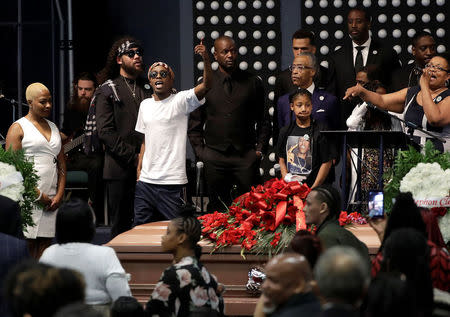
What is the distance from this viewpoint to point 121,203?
299 inches

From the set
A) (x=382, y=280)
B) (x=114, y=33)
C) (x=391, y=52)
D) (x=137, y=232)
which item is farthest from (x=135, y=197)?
(x=382, y=280)

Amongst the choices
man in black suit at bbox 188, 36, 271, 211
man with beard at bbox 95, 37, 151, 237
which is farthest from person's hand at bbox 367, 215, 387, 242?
man with beard at bbox 95, 37, 151, 237

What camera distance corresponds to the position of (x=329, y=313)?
2.89 m

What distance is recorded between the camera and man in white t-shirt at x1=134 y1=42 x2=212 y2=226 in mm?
7125

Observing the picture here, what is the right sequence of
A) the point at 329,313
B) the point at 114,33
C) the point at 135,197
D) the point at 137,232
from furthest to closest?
the point at 114,33
the point at 135,197
the point at 137,232
the point at 329,313

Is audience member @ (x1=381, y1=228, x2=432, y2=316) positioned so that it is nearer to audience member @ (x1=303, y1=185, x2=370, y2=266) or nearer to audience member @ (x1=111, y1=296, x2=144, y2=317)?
audience member @ (x1=303, y1=185, x2=370, y2=266)

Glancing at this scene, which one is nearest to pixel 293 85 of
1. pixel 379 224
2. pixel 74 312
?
pixel 379 224

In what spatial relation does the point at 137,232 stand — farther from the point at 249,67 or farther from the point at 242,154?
the point at 249,67

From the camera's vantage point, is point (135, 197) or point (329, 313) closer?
point (329, 313)

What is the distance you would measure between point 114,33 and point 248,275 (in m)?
4.93

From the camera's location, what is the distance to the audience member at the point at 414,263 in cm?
380

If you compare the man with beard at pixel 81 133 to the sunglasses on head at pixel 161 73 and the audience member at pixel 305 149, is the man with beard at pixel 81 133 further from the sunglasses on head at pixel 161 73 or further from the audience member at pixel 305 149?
the audience member at pixel 305 149

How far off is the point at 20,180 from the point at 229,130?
2224mm

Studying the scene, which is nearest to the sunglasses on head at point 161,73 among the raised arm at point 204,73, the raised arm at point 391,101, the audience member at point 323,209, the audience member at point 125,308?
the raised arm at point 204,73
